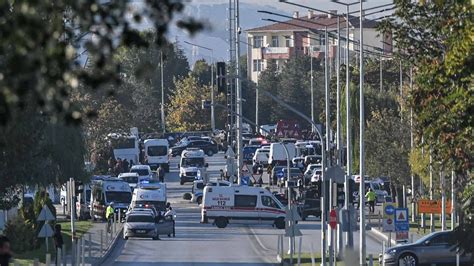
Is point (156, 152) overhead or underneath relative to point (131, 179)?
overhead

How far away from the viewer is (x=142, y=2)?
891 cm

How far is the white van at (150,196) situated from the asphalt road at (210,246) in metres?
1.52

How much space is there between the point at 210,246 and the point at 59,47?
46740 mm

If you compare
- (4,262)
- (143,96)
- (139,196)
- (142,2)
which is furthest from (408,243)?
(143,96)

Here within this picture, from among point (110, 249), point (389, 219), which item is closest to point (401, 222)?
point (389, 219)

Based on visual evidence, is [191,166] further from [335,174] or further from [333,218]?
[335,174]

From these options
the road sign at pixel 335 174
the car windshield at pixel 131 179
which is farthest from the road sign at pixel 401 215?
the car windshield at pixel 131 179

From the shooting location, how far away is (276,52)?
596 feet

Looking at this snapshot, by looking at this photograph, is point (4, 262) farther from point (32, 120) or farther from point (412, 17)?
point (412, 17)

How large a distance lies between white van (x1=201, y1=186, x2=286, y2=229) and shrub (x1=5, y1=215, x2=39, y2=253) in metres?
17.2

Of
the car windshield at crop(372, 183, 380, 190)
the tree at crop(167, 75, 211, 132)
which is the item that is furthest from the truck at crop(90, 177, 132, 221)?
the tree at crop(167, 75, 211, 132)

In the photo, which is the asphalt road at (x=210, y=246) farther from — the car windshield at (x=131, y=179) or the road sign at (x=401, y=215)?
the car windshield at (x=131, y=179)

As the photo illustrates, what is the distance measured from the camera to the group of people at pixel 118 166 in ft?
324

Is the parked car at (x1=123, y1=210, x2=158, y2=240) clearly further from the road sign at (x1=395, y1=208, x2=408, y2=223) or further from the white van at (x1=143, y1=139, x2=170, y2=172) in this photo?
the white van at (x1=143, y1=139, x2=170, y2=172)
